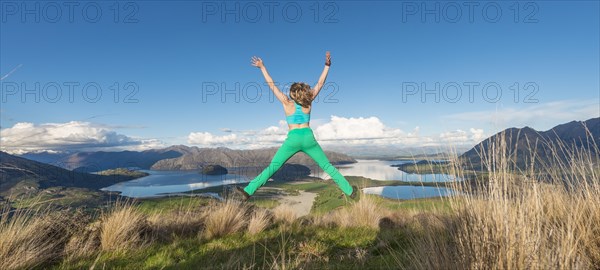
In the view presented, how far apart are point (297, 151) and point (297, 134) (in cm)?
34

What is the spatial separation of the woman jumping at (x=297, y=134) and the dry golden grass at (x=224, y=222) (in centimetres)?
117

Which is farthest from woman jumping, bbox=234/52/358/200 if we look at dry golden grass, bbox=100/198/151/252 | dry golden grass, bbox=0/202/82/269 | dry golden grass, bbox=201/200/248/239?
dry golden grass, bbox=0/202/82/269

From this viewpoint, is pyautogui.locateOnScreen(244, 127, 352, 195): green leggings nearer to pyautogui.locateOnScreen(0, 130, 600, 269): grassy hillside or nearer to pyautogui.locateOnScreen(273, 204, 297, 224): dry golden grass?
pyautogui.locateOnScreen(0, 130, 600, 269): grassy hillside

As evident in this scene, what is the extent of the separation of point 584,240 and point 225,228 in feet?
19.5

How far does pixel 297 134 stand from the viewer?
5.79 m

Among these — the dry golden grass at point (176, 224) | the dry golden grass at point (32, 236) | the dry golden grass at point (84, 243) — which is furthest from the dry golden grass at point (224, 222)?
the dry golden grass at point (32, 236)

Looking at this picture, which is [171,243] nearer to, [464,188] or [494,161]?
[464,188]

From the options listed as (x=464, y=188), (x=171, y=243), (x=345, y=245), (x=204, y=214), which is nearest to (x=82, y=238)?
(x=171, y=243)

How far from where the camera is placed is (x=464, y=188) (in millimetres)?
3467

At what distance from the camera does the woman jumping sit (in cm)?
583

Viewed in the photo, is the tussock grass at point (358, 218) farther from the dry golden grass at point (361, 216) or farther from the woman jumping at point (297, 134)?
the woman jumping at point (297, 134)

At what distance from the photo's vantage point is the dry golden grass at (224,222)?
21.6 ft

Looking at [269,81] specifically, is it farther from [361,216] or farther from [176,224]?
[361,216]

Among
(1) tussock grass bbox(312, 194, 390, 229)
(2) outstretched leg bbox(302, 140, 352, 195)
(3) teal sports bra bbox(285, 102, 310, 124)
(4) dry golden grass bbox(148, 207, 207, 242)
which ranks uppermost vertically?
(3) teal sports bra bbox(285, 102, 310, 124)
